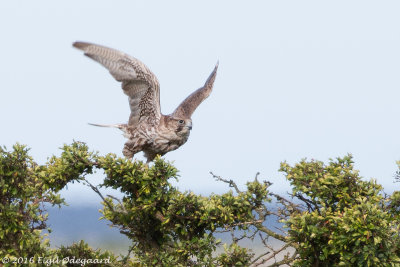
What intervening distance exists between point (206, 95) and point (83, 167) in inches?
182

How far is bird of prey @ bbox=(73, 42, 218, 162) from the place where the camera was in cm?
977

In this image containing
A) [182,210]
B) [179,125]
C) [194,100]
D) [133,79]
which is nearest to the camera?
[182,210]

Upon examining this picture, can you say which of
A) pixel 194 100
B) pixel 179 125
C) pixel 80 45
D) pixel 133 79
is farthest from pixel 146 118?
pixel 80 45

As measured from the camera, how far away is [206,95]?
490 inches

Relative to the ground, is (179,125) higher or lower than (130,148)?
higher

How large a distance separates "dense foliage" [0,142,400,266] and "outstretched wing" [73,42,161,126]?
5.60ft

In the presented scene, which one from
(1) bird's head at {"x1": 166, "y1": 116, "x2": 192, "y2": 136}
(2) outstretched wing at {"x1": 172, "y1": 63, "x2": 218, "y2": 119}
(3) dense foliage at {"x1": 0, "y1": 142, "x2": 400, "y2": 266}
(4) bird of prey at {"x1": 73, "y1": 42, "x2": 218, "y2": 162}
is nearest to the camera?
(3) dense foliage at {"x1": 0, "y1": 142, "x2": 400, "y2": 266}

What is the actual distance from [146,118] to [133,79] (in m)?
1.10

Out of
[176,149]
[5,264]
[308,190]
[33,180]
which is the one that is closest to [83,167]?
[33,180]

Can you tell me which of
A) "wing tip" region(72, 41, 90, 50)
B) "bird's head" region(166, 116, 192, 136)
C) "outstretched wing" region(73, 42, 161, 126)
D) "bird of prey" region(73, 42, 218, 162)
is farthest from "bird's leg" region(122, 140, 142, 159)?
"wing tip" region(72, 41, 90, 50)

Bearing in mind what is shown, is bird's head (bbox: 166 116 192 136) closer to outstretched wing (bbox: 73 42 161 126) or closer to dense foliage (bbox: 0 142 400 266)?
outstretched wing (bbox: 73 42 161 126)

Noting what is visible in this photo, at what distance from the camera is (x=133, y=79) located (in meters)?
9.95

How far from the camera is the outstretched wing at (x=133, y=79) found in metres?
9.18

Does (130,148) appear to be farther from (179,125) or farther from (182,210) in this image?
(182,210)
